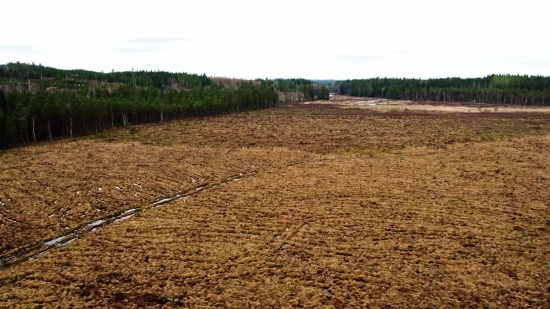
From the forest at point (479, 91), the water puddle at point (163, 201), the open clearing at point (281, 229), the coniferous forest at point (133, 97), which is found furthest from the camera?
the forest at point (479, 91)

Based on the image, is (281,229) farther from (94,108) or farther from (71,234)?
(94,108)

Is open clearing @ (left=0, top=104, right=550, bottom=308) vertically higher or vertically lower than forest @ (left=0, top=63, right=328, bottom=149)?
lower

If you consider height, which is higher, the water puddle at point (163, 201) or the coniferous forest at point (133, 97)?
the coniferous forest at point (133, 97)

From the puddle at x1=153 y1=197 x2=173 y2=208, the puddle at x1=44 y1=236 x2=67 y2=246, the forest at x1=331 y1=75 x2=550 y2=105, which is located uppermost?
the forest at x1=331 y1=75 x2=550 y2=105

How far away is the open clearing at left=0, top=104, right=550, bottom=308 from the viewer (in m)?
14.1

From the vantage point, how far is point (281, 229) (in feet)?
65.9

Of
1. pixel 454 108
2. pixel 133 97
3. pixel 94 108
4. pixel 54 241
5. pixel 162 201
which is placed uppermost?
pixel 133 97

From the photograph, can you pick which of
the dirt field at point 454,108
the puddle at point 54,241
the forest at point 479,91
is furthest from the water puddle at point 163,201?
the forest at point 479,91

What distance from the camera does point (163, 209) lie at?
2356 cm

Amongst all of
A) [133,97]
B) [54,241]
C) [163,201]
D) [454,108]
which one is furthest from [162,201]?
[454,108]

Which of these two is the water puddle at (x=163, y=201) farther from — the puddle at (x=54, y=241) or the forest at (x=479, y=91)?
the forest at (x=479, y=91)

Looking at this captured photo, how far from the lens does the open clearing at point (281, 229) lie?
14078mm

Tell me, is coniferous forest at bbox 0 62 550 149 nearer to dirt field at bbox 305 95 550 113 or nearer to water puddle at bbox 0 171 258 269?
dirt field at bbox 305 95 550 113

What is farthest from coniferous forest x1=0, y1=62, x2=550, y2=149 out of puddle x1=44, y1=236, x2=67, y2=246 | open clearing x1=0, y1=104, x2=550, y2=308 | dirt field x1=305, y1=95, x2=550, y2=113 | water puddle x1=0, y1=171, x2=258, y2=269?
puddle x1=44, y1=236, x2=67, y2=246
